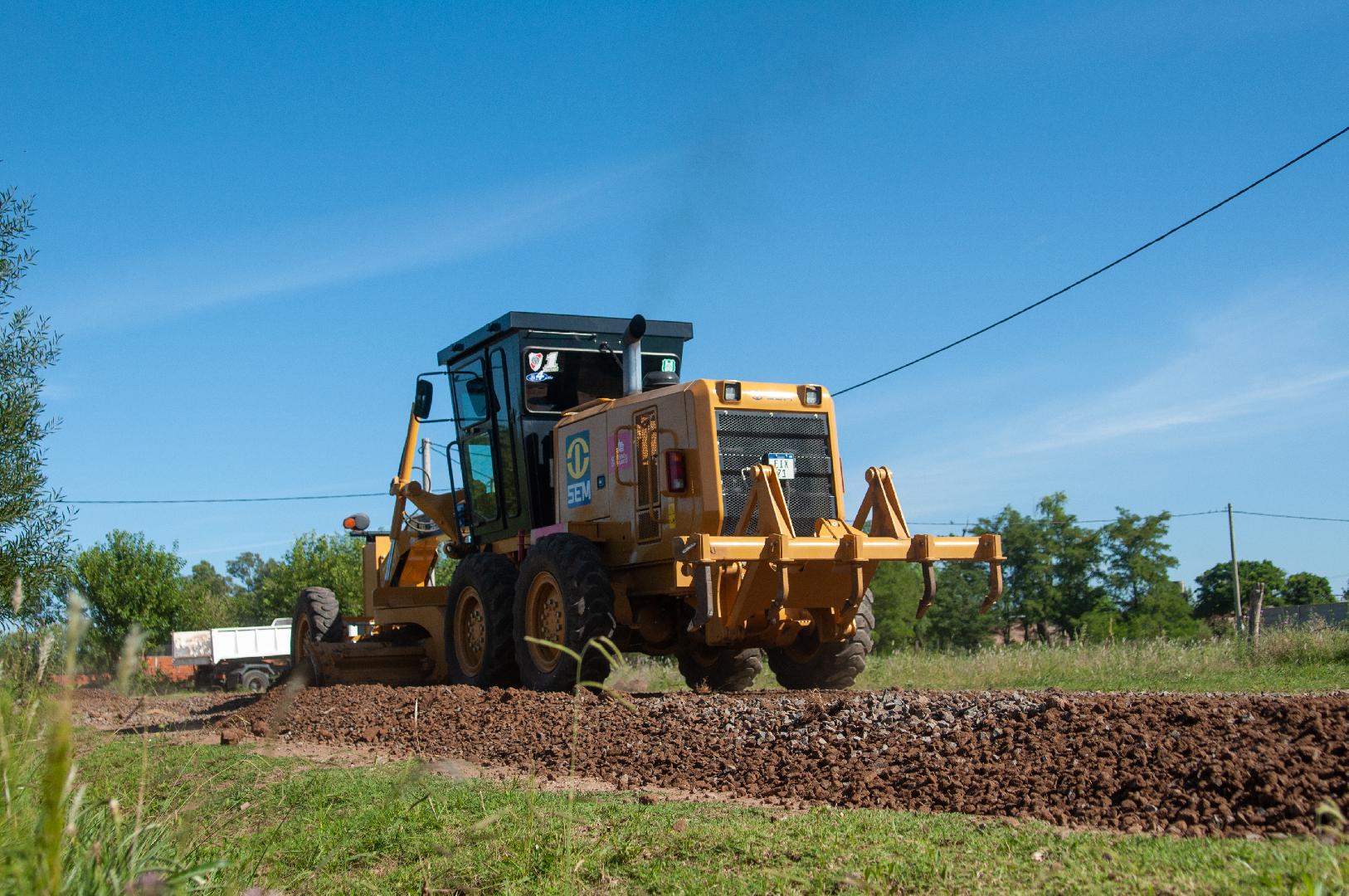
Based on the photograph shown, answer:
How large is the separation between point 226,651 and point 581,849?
109ft

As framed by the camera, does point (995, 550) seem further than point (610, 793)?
Yes

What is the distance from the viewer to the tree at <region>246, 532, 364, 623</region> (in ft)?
185

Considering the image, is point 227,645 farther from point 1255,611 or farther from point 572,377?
point 1255,611

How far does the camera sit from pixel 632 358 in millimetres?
13359

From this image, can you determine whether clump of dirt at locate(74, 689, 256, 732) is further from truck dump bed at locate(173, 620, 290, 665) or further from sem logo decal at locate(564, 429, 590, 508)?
truck dump bed at locate(173, 620, 290, 665)

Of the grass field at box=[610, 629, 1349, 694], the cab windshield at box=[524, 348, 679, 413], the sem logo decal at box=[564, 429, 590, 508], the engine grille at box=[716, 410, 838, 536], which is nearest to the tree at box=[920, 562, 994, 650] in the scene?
the grass field at box=[610, 629, 1349, 694]

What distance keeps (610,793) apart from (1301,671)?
11.1 meters

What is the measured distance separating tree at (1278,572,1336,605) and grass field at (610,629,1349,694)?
78.7m

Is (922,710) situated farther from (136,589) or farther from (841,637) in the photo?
(136,589)

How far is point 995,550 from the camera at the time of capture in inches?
454

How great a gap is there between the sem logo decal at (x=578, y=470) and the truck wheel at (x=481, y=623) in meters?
1.11

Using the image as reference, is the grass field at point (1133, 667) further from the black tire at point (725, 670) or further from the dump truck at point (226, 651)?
the dump truck at point (226, 651)

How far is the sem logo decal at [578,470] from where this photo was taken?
13.1 meters

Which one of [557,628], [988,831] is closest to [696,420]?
[557,628]
